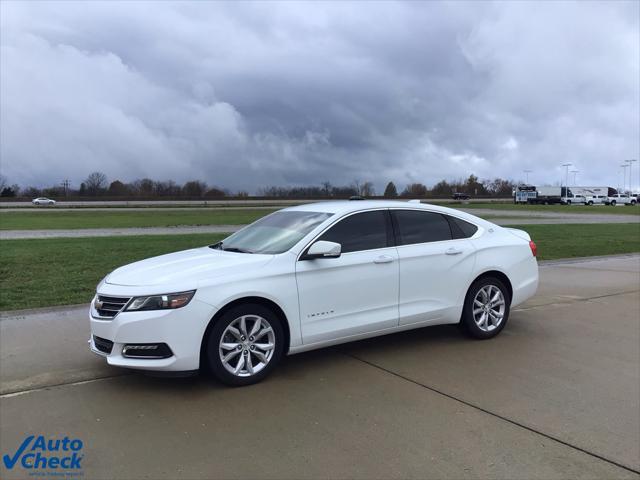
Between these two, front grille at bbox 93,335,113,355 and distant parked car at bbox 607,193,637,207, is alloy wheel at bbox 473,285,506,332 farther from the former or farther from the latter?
distant parked car at bbox 607,193,637,207

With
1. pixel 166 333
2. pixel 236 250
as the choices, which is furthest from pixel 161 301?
pixel 236 250

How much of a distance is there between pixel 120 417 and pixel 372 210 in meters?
3.08

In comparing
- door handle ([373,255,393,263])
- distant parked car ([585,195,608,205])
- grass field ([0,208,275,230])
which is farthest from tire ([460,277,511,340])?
distant parked car ([585,195,608,205])

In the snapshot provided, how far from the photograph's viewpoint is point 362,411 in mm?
4090

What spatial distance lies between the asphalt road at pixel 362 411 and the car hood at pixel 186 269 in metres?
0.93

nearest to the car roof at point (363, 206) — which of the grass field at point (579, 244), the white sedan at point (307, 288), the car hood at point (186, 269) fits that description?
the white sedan at point (307, 288)

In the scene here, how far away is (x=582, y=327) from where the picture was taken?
6.71 m

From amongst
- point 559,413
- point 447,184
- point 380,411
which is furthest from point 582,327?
point 447,184

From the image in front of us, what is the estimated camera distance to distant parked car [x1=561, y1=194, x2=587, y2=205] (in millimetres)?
92800

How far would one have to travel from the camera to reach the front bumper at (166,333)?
424 centimetres

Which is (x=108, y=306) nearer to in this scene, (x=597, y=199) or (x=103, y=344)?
(x=103, y=344)

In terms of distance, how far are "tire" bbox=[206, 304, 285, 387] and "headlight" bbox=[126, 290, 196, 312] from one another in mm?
349

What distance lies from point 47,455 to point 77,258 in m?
9.41

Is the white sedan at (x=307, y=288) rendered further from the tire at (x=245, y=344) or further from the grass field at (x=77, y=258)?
the grass field at (x=77, y=258)
